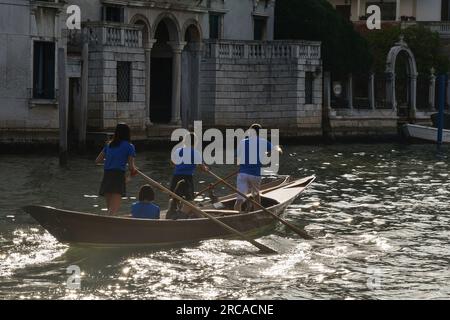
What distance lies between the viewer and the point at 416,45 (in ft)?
146

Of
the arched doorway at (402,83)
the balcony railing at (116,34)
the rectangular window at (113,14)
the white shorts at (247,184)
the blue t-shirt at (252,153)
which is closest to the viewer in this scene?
the blue t-shirt at (252,153)

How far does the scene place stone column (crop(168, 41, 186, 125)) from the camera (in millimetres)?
33562

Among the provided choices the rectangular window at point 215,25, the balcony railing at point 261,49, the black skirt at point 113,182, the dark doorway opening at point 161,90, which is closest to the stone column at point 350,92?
the balcony railing at point 261,49

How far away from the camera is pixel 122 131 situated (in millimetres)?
13852

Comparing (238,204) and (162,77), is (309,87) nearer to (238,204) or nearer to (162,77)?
(162,77)

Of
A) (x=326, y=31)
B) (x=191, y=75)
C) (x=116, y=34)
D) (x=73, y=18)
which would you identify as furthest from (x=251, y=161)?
(x=326, y=31)

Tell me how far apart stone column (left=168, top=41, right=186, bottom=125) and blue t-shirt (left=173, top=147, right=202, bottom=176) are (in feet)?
58.8

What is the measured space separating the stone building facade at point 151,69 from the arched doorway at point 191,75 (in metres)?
0.03

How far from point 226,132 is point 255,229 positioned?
18.6 m

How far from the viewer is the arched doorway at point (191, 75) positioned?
34.6 m

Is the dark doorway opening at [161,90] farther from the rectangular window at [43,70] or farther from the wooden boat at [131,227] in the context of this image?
the wooden boat at [131,227]

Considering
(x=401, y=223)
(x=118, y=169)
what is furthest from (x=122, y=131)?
(x=401, y=223)

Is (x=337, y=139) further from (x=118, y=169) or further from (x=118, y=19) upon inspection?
(x=118, y=169)

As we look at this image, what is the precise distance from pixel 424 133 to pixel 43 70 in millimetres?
14819
